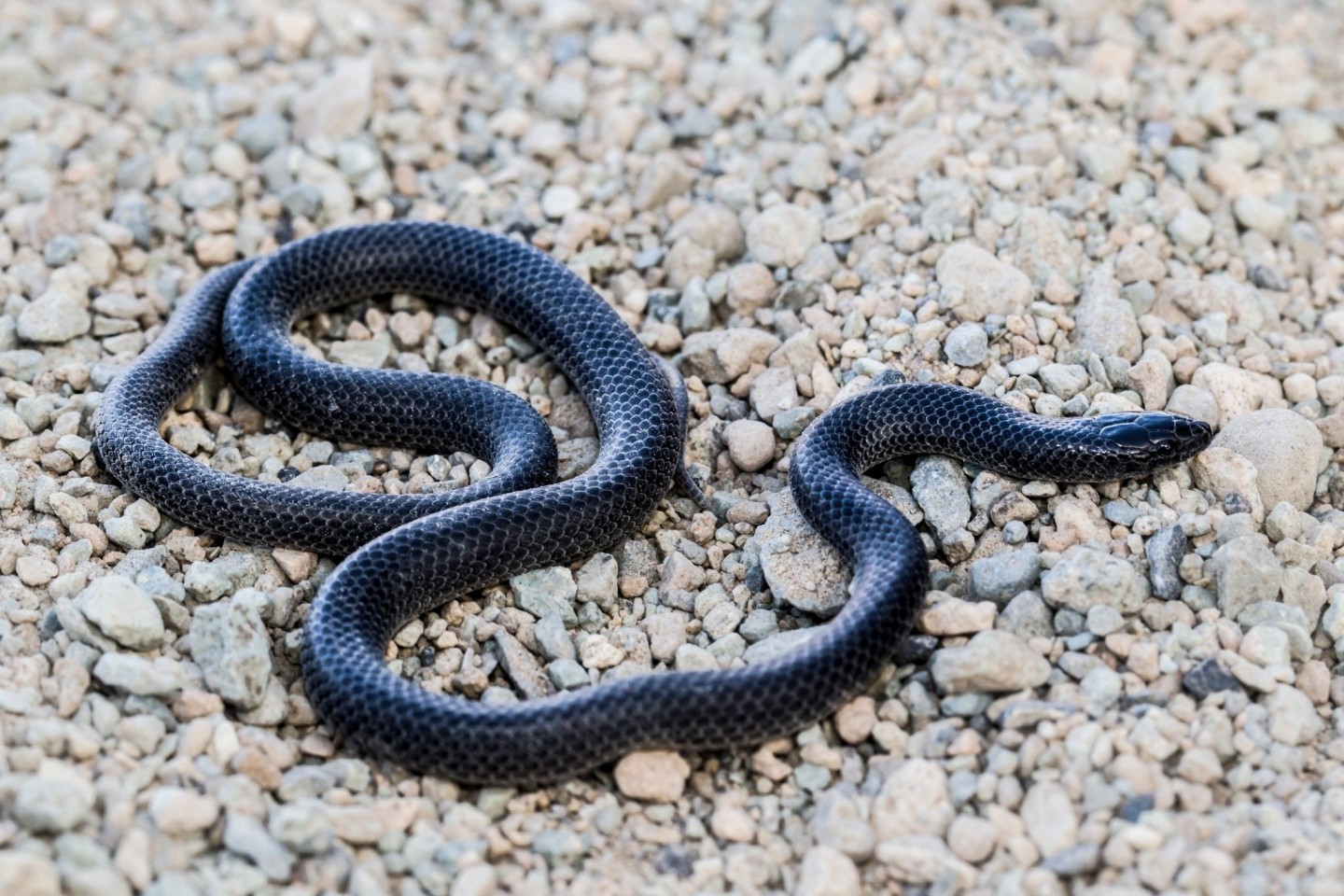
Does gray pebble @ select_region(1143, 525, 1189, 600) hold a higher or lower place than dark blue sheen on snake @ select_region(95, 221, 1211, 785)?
higher

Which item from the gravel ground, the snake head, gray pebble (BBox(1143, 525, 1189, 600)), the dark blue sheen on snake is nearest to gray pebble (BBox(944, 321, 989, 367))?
the gravel ground

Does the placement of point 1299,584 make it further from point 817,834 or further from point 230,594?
point 230,594

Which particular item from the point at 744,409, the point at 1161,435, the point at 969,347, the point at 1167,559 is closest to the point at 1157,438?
the point at 1161,435

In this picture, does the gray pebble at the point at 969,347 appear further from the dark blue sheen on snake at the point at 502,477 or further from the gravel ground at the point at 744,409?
the dark blue sheen on snake at the point at 502,477

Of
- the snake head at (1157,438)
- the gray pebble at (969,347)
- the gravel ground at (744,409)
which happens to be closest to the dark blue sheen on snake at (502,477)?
the snake head at (1157,438)

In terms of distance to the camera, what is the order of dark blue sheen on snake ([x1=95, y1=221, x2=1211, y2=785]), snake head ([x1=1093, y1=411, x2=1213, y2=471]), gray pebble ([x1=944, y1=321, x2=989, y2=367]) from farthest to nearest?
gray pebble ([x1=944, y1=321, x2=989, y2=367]) → snake head ([x1=1093, y1=411, x2=1213, y2=471]) → dark blue sheen on snake ([x1=95, y1=221, x2=1211, y2=785])

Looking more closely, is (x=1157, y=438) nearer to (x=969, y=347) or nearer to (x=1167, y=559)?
(x=1167, y=559)

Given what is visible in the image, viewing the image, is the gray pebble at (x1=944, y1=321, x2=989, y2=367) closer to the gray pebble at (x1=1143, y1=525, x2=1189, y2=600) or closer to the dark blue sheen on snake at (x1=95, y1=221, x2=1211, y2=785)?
the dark blue sheen on snake at (x1=95, y1=221, x2=1211, y2=785)
